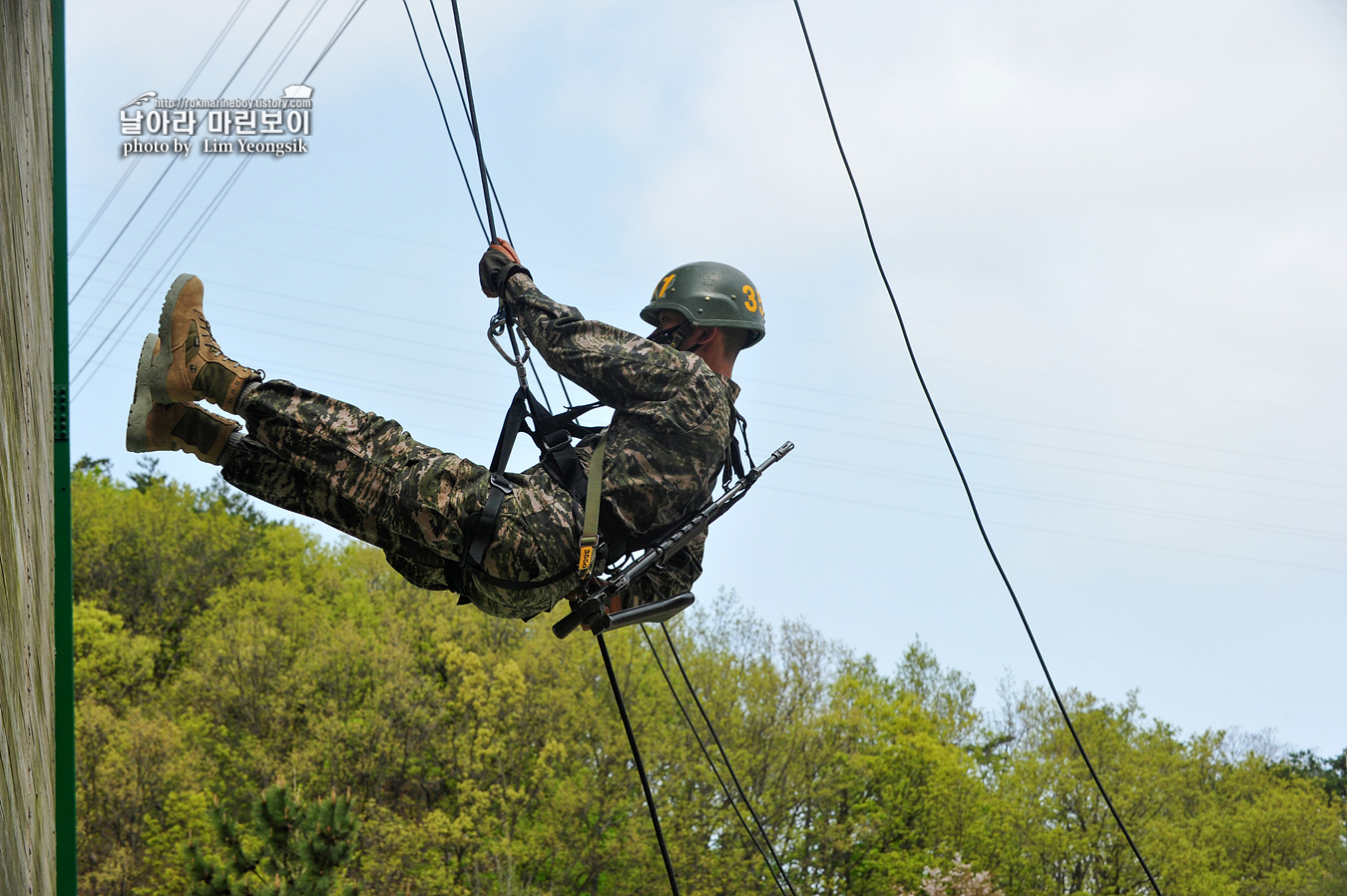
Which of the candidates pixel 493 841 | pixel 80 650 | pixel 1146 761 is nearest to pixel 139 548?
pixel 80 650

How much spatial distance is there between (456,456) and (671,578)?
122cm

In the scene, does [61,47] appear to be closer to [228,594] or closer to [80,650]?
[80,650]

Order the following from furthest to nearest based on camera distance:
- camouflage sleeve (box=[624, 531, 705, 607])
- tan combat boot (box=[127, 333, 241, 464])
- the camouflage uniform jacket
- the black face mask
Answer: the black face mask, camouflage sleeve (box=[624, 531, 705, 607]), the camouflage uniform jacket, tan combat boot (box=[127, 333, 241, 464])

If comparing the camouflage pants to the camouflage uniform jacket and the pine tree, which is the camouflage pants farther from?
the pine tree

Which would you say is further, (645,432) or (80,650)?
(80,650)

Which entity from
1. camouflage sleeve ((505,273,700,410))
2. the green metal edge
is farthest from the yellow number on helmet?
the green metal edge

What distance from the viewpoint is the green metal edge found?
413 cm

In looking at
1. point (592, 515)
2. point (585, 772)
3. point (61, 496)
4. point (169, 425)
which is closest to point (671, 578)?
point (592, 515)

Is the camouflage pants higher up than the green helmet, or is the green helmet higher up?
the green helmet

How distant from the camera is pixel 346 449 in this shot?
4594 mm

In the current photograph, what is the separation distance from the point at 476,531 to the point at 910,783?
30348 mm

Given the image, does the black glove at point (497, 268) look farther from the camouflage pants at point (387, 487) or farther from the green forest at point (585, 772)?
the green forest at point (585, 772)

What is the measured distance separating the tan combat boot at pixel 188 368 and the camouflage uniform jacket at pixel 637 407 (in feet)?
3.36

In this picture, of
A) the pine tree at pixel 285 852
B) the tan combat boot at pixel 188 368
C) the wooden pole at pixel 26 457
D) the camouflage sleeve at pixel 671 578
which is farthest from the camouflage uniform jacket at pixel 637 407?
the pine tree at pixel 285 852
